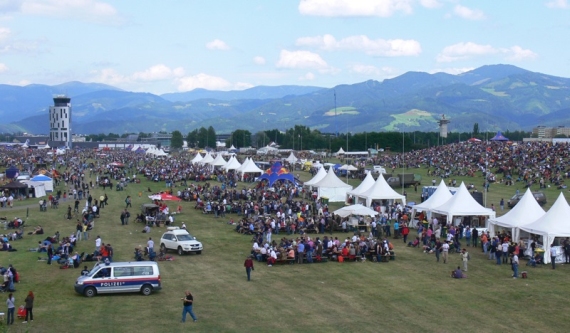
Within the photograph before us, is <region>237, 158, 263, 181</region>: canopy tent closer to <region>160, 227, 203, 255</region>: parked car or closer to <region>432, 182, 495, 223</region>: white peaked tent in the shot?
<region>432, 182, 495, 223</region>: white peaked tent

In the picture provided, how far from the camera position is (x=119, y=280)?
1891 cm

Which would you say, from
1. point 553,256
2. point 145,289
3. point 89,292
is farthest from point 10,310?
point 553,256

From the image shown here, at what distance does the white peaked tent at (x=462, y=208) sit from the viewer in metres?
29.9

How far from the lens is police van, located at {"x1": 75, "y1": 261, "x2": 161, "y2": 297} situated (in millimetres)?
18812

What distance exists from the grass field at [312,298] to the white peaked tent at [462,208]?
3665 mm

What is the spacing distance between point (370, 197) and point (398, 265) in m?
13.2

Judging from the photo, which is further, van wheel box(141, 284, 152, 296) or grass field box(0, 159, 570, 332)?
van wheel box(141, 284, 152, 296)

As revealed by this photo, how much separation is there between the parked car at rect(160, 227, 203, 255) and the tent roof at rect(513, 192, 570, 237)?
523 inches

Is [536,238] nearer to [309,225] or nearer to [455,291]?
[455,291]

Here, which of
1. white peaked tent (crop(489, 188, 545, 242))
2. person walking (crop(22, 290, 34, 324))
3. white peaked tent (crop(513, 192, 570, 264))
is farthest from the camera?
white peaked tent (crop(489, 188, 545, 242))

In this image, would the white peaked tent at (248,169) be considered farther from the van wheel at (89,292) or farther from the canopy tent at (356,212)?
the van wheel at (89,292)

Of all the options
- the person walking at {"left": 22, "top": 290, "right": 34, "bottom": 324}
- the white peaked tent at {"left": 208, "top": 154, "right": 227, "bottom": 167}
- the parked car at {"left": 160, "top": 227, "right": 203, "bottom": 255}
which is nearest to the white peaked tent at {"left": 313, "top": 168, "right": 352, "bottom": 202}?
the parked car at {"left": 160, "top": 227, "right": 203, "bottom": 255}

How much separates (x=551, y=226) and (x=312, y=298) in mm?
11081

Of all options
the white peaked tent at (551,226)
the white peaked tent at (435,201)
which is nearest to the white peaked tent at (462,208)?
the white peaked tent at (435,201)
